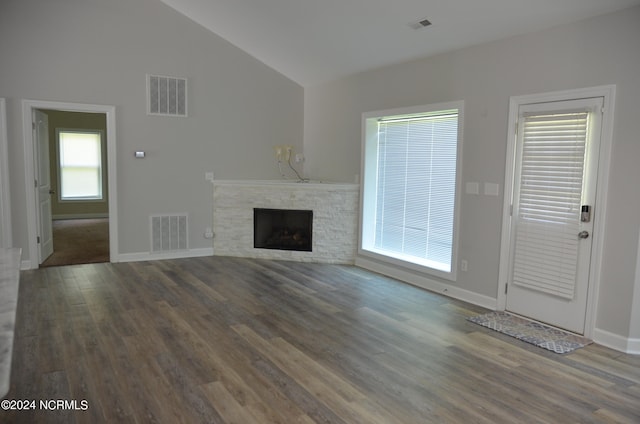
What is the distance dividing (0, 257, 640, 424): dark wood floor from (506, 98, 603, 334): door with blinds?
49 cm

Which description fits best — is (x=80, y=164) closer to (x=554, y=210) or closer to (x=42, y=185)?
(x=42, y=185)

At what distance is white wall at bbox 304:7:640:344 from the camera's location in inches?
137

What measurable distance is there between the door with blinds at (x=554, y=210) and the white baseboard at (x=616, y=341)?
14 centimetres

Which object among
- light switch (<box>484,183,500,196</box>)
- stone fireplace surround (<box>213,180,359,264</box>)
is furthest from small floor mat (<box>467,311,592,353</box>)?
stone fireplace surround (<box>213,180,359,264</box>)

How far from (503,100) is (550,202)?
3.57ft

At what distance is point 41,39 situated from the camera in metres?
5.55

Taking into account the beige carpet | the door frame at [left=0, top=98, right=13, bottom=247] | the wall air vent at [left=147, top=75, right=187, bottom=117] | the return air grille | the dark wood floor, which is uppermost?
the wall air vent at [left=147, top=75, right=187, bottom=117]

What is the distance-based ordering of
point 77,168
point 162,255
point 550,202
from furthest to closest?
1. point 77,168
2. point 162,255
3. point 550,202

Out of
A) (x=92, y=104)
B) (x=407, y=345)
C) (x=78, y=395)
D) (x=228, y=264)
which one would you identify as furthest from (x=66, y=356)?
(x=92, y=104)

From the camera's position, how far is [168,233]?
651 centimetres

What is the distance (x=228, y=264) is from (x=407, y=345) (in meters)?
3.37

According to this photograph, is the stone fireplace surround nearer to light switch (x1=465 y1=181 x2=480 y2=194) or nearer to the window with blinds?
the window with blinds

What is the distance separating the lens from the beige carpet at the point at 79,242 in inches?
249

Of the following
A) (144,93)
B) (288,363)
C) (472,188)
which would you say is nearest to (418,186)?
(472,188)
